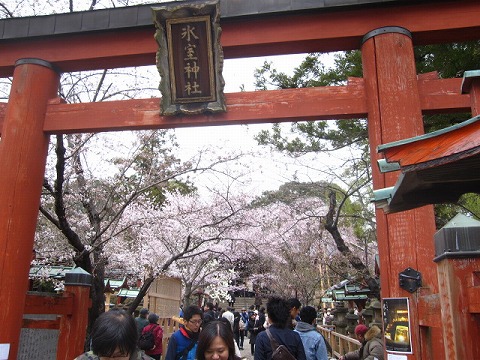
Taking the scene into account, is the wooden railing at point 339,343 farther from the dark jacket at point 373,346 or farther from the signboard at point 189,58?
the signboard at point 189,58

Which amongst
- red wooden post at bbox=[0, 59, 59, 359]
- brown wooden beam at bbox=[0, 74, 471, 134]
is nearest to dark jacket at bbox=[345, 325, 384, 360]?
brown wooden beam at bbox=[0, 74, 471, 134]

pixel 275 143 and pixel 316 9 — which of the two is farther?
pixel 275 143

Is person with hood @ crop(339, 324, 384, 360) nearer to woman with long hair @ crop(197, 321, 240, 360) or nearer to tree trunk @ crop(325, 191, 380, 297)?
woman with long hair @ crop(197, 321, 240, 360)

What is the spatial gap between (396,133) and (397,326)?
6.14ft

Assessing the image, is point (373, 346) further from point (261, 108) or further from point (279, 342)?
point (261, 108)

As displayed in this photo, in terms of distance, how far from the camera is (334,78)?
9141 millimetres

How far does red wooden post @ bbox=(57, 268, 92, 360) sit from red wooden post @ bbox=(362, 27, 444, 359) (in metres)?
3.79

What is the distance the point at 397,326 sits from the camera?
383cm

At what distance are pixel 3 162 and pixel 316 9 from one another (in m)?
4.10

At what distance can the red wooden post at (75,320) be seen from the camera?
538cm

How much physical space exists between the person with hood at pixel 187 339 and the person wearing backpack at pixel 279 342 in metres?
0.71

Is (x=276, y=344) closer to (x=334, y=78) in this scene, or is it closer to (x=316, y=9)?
(x=316, y=9)

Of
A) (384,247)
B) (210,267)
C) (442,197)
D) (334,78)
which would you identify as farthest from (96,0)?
(210,267)

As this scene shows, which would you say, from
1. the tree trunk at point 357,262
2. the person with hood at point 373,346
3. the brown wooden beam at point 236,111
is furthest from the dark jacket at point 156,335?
the tree trunk at point 357,262
